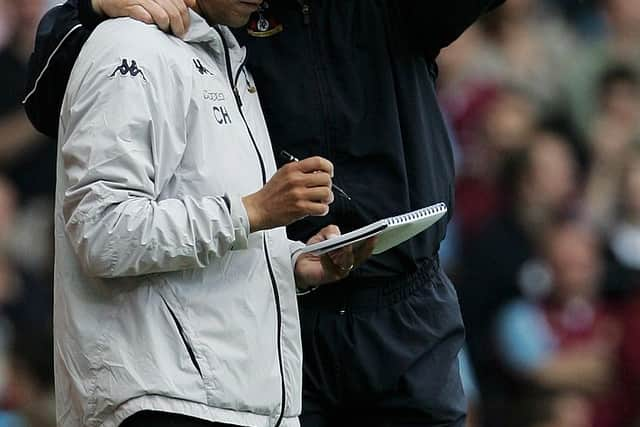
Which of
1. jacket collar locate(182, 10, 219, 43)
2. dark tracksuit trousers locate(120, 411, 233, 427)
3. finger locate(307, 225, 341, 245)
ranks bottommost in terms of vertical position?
dark tracksuit trousers locate(120, 411, 233, 427)

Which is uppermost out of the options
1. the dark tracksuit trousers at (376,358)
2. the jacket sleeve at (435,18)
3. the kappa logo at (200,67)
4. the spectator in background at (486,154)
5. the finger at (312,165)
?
the kappa logo at (200,67)

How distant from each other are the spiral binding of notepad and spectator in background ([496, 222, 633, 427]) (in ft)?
12.3

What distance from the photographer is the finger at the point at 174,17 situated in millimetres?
3447

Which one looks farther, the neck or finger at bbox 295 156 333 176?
the neck

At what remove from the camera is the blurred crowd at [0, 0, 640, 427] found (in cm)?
691

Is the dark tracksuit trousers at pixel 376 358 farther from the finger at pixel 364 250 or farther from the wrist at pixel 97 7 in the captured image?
the wrist at pixel 97 7

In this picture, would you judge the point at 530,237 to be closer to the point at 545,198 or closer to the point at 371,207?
the point at 545,198

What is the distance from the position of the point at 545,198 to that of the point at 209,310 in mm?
4598

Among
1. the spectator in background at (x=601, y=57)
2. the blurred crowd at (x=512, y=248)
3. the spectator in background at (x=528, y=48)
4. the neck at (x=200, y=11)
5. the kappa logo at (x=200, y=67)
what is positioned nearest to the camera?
the kappa logo at (x=200, y=67)

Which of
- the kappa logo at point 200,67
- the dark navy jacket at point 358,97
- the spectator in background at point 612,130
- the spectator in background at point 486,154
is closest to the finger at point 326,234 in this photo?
the dark navy jacket at point 358,97

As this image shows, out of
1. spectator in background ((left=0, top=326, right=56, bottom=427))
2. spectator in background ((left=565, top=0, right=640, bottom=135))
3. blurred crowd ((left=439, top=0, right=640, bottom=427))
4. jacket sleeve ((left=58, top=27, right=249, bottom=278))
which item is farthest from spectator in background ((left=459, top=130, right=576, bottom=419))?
jacket sleeve ((left=58, top=27, right=249, bottom=278))

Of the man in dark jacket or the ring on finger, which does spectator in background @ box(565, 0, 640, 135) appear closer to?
the man in dark jacket

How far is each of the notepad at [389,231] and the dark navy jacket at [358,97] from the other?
0.20 metres

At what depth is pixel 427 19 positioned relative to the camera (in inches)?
152
